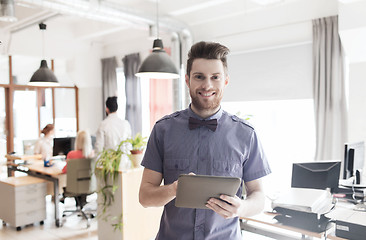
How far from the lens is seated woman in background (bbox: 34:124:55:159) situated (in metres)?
5.68

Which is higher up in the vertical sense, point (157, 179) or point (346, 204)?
point (157, 179)

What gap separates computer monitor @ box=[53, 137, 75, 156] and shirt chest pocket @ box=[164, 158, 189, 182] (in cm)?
458

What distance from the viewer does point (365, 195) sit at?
3.02 metres

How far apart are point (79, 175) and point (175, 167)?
10.9ft

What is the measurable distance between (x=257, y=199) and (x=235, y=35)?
4.78m

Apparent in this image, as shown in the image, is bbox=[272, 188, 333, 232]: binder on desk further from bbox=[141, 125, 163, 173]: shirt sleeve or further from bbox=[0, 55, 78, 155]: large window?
bbox=[0, 55, 78, 155]: large window

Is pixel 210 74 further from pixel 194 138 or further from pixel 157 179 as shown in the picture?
pixel 157 179

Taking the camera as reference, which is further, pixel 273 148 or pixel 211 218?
pixel 273 148

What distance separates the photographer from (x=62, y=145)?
5.64 m

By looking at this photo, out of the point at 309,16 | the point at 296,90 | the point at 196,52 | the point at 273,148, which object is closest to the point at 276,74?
the point at 296,90

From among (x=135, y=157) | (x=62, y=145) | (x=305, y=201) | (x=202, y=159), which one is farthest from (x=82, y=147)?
(x=202, y=159)

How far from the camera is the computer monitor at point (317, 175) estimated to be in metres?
2.78

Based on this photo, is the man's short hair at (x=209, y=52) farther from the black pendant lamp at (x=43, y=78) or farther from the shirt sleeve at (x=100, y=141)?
the black pendant lamp at (x=43, y=78)

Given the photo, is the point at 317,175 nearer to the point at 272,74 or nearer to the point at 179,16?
the point at 272,74
